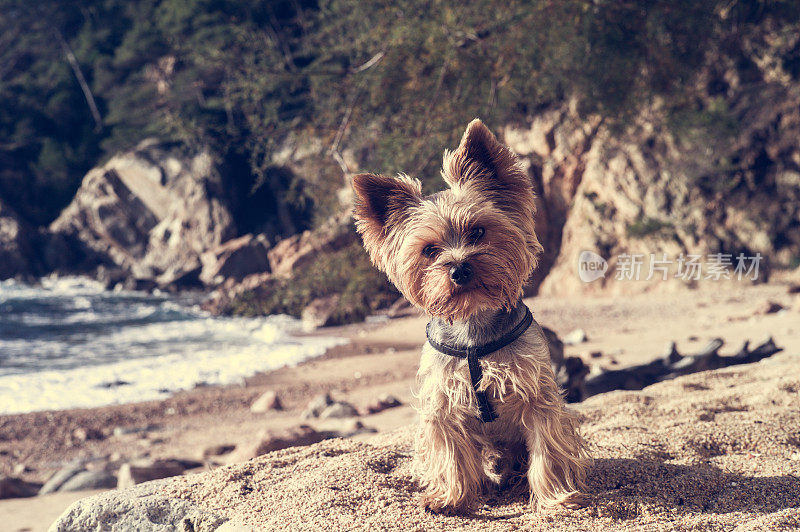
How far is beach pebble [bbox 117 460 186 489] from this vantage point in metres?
6.77

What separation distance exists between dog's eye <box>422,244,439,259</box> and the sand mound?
1.33 meters

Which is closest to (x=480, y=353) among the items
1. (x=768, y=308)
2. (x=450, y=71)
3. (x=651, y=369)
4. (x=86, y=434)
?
(x=651, y=369)

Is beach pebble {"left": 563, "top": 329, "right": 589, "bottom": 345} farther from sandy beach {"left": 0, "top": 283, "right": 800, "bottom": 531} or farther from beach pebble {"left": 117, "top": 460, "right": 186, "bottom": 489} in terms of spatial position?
beach pebble {"left": 117, "top": 460, "right": 186, "bottom": 489}

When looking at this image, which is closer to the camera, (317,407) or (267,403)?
(317,407)

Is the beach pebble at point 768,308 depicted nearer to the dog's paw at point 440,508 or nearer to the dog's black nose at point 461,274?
the dog's paw at point 440,508

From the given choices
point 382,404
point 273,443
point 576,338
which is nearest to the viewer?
point 273,443

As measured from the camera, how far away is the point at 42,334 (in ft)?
70.6

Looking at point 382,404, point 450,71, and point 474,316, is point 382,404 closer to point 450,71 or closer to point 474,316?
point 450,71

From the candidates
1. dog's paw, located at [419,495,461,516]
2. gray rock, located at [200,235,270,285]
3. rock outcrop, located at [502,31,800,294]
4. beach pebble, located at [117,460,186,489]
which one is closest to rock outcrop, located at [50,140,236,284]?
gray rock, located at [200,235,270,285]

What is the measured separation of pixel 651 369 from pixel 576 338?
11.2ft

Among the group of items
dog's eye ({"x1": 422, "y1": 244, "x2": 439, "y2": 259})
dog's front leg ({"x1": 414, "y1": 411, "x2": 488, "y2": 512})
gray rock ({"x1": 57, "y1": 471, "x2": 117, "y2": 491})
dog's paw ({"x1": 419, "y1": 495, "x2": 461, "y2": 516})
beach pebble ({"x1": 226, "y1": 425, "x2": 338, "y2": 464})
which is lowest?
gray rock ({"x1": 57, "y1": 471, "x2": 117, "y2": 491})

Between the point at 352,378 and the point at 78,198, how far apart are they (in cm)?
3510

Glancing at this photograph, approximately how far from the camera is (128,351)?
1692 centimetres

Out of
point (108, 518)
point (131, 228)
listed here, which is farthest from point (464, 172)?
point (131, 228)
